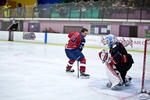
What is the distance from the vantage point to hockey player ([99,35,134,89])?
3.32 meters

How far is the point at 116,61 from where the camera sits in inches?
132

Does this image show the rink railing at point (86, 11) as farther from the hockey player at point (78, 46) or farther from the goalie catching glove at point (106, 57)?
the goalie catching glove at point (106, 57)

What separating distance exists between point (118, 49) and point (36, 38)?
474 inches

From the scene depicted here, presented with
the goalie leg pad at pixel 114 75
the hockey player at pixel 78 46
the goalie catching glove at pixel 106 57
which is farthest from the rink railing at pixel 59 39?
the goalie catching glove at pixel 106 57

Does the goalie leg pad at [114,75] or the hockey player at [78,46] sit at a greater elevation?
the hockey player at [78,46]

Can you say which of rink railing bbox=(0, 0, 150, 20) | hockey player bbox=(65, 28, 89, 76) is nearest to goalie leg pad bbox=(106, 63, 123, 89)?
hockey player bbox=(65, 28, 89, 76)

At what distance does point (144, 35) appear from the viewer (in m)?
13.4

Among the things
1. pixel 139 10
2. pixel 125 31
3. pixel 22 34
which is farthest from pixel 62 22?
pixel 139 10

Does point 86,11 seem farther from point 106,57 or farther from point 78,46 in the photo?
point 106,57

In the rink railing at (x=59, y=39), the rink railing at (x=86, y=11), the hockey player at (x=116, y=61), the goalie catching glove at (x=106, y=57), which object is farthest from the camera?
the rink railing at (x=86, y=11)

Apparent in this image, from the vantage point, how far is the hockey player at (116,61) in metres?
3.32

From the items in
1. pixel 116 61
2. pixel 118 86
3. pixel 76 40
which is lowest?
pixel 118 86

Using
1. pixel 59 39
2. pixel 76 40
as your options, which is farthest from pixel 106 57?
pixel 59 39

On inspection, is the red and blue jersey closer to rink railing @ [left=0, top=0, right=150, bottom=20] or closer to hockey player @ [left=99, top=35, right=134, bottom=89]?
hockey player @ [left=99, top=35, right=134, bottom=89]
